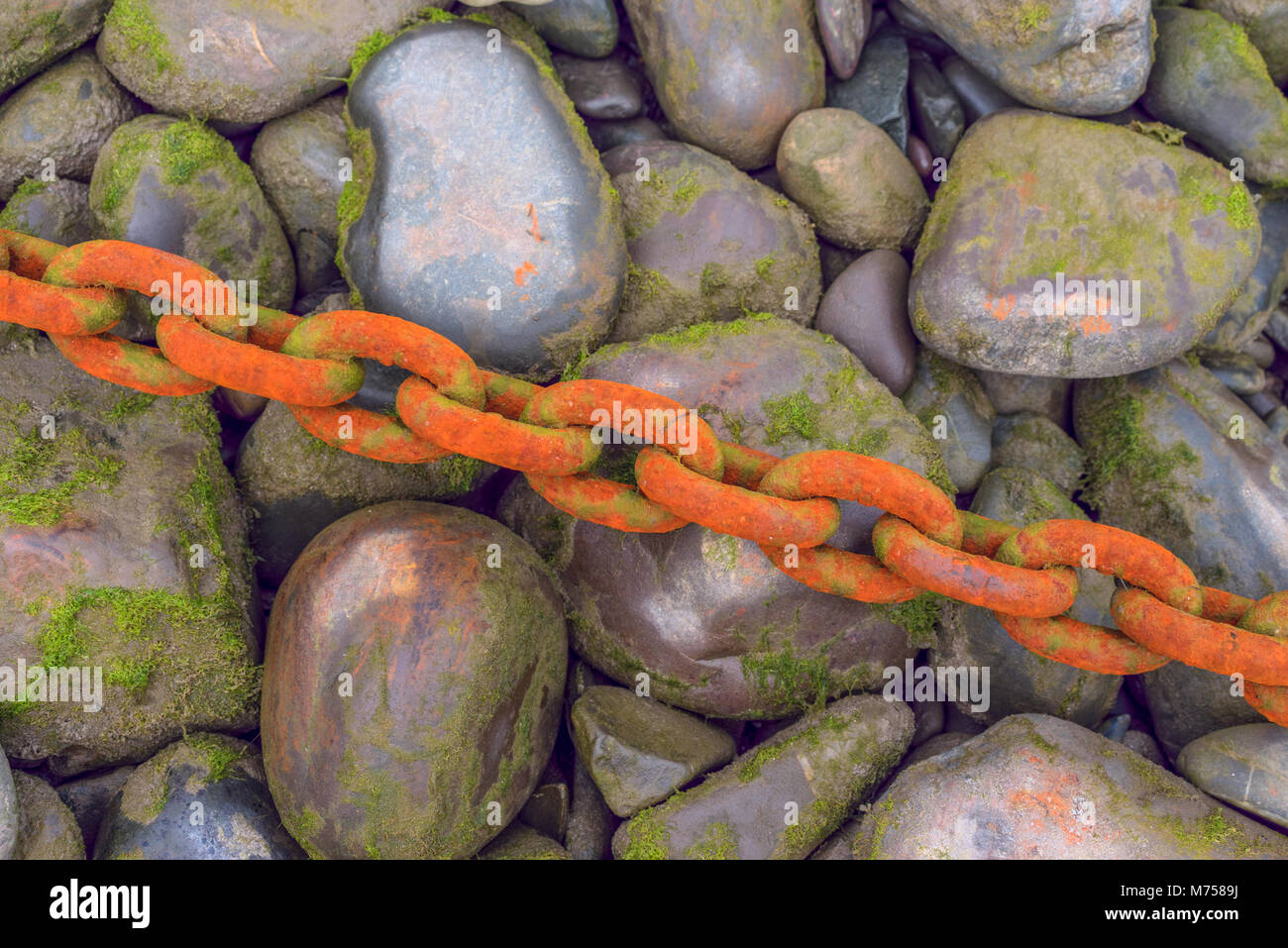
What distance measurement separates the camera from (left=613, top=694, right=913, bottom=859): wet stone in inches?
103

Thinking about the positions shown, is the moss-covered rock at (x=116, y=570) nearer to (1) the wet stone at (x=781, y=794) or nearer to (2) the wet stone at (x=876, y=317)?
(1) the wet stone at (x=781, y=794)

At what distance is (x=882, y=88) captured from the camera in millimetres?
3166

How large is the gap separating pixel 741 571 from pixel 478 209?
138cm

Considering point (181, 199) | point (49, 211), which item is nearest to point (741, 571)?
point (181, 199)

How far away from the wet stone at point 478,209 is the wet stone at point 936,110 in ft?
4.01

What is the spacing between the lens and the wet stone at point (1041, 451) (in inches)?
124

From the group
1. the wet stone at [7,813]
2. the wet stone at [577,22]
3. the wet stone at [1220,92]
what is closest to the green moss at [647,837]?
the wet stone at [7,813]

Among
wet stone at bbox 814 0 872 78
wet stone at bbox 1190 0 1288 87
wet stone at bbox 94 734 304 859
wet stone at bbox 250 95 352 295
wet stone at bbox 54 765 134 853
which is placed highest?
wet stone at bbox 1190 0 1288 87

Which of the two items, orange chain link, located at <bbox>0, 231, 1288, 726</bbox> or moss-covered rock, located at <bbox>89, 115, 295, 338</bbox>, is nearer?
orange chain link, located at <bbox>0, 231, 1288, 726</bbox>

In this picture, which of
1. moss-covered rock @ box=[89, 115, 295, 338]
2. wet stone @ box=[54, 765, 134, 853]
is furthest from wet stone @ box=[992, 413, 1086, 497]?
wet stone @ box=[54, 765, 134, 853]

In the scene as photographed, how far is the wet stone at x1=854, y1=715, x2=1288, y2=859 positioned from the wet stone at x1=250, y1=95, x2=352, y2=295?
8.39 ft

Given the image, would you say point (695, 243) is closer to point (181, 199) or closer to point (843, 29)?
point (843, 29)

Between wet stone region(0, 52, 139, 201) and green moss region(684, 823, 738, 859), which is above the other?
wet stone region(0, 52, 139, 201)

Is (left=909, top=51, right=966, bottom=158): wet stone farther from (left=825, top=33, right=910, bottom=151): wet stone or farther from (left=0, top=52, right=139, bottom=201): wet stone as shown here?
(left=0, top=52, right=139, bottom=201): wet stone
